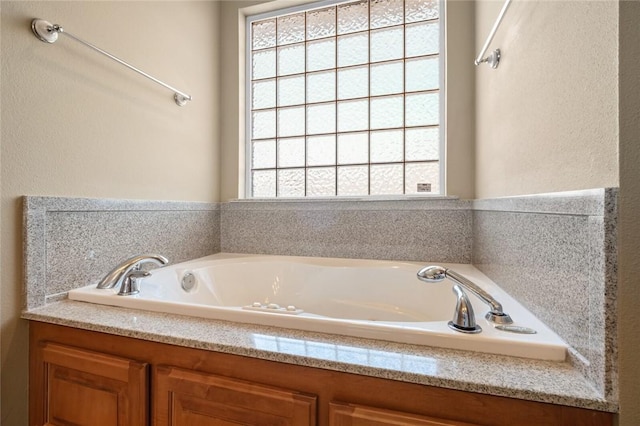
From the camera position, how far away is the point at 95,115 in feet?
4.15

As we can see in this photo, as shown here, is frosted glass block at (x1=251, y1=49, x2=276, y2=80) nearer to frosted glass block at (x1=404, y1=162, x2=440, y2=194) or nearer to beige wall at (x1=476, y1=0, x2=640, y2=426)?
frosted glass block at (x1=404, y1=162, x2=440, y2=194)

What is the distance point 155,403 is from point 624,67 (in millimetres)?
1333

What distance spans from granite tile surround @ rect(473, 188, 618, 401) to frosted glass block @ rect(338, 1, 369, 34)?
1.56 metres

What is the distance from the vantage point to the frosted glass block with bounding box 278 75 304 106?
6.89 feet

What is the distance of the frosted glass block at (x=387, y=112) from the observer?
1889mm

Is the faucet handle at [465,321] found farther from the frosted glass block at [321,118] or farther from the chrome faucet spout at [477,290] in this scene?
the frosted glass block at [321,118]

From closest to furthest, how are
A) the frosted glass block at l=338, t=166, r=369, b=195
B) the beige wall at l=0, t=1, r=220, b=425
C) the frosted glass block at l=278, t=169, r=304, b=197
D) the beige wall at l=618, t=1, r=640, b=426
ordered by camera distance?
the beige wall at l=618, t=1, r=640, b=426, the beige wall at l=0, t=1, r=220, b=425, the frosted glass block at l=338, t=166, r=369, b=195, the frosted glass block at l=278, t=169, r=304, b=197

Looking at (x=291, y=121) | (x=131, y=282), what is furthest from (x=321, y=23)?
(x=131, y=282)

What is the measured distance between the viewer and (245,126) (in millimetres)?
2193

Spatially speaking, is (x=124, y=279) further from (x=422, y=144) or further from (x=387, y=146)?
(x=422, y=144)

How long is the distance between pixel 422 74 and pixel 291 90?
885 millimetres

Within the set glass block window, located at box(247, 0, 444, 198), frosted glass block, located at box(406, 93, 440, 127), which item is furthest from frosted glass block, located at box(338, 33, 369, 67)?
frosted glass block, located at box(406, 93, 440, 127)

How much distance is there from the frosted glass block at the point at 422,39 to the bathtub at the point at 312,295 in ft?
4.28

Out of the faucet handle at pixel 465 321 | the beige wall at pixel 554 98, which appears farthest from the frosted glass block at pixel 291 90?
the faucet handle at pixel 465 321
